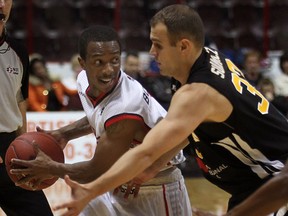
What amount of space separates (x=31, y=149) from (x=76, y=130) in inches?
22.0

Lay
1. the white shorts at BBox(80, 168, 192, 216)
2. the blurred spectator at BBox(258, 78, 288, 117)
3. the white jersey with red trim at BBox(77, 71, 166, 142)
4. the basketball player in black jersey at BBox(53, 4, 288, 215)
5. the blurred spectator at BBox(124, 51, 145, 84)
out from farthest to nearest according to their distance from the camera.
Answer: the blurred spectator at BBox(124, 51, 145, 84) → the blurred spectator at BBox(258, 78, 288, 117) → the white shorts at BBox(80, 168, 192, 216) → the white jersey with red trim at BBox(77, 71, 166, 142) → the basketball player in black jersey at BBox(53, 4, 288, 215)

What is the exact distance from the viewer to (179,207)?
376 centimetres

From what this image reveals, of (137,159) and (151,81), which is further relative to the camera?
(151,81)

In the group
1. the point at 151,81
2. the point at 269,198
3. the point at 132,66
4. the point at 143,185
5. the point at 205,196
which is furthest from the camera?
the point at 132,66

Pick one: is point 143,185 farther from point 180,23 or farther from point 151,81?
point 151,81

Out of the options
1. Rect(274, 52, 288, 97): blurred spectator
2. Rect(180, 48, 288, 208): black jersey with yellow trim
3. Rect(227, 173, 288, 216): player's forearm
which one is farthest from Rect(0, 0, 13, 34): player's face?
Rect(274, 52, 288, 97): blurred spectator

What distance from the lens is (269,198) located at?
2.23 metres

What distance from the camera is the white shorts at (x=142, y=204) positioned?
369 centimetres

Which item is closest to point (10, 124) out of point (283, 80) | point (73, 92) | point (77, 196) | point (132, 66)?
point (77, 196)

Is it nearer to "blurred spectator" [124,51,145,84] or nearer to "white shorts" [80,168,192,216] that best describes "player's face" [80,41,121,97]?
"white shorts" [80,168,192,216]

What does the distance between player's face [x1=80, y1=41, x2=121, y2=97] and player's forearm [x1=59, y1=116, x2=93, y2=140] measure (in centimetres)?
51

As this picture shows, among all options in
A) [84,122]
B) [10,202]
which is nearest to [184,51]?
[84,122]

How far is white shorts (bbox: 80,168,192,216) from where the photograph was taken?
369cm

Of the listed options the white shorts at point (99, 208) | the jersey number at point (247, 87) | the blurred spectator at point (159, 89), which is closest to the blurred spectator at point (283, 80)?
the blurred spectator at point (159, 89)
